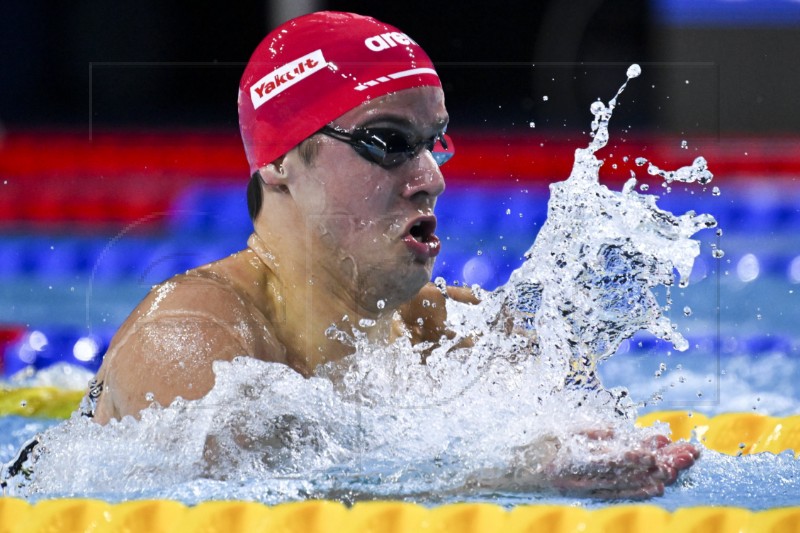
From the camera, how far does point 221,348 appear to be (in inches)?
72.3

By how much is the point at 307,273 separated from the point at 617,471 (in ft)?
2.44

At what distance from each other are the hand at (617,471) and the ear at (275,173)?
31.2 inches

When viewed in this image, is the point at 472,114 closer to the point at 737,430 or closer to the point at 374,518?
the point at 737,430

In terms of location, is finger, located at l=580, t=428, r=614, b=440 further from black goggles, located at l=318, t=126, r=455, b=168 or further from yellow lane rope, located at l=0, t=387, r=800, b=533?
black goggles, located at l=318, t=126, r=455, b=168

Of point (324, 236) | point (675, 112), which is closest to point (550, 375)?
point (324, 236)

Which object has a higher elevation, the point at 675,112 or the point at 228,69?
the point at 228,69

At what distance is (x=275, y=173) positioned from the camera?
214 centimetres

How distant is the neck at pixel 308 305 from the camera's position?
2.13m

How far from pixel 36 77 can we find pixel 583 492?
539 cm

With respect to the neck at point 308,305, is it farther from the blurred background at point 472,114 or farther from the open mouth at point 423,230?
the blurred background at point 472,114

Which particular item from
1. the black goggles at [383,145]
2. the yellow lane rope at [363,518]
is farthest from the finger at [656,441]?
the black goggles at [383,145]

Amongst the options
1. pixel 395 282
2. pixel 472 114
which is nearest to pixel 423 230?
pixel 395 282

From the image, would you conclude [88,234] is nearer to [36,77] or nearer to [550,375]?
[36,77]

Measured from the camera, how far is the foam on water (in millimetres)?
1773
